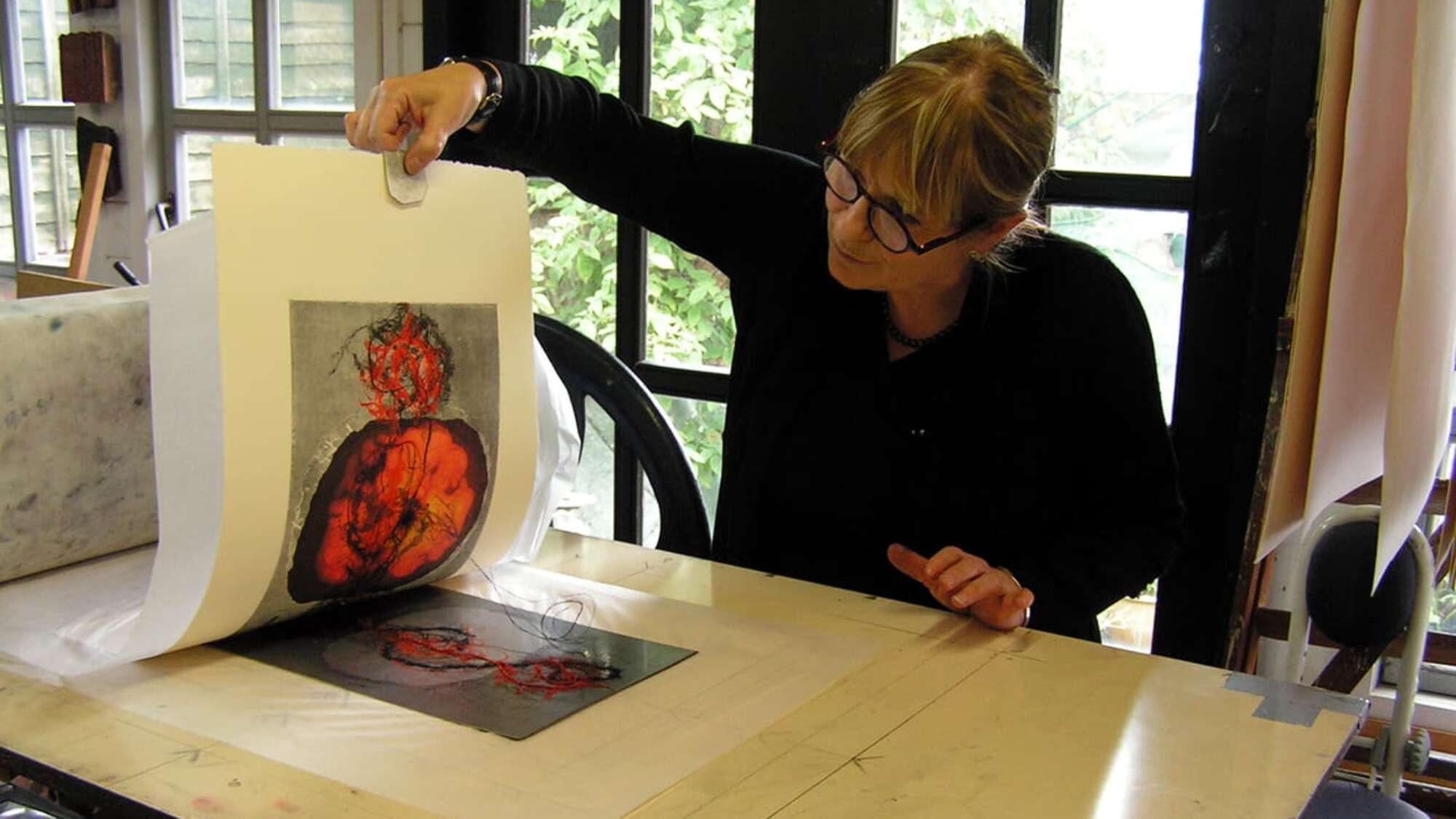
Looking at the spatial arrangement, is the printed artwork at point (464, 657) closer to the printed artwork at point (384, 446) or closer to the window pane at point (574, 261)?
the printed artwork at point (384, 446)

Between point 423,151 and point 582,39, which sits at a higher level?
point 582,39

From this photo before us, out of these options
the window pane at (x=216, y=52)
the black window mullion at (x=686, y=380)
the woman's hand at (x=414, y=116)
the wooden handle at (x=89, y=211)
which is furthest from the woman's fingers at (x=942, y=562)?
the window pane at (x=216, y=52)

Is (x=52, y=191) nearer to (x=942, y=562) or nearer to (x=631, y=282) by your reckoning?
(x=631, y=282)

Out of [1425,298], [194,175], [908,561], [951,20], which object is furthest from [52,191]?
[1425,298]

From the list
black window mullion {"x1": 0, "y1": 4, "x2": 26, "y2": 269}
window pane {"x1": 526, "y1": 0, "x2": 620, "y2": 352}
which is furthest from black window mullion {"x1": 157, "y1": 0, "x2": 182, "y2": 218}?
window pane {"x1": 526, "y1": 0, "x2": 620, "y2": 352}

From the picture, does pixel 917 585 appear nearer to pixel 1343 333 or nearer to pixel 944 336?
pixel 944 336

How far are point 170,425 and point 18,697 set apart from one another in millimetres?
192

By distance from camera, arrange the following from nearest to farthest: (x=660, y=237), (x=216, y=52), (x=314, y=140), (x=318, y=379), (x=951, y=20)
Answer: (x=318, y=379) → (x=951, y=20) → (x=660, y=237) → (x=314, y=140) → (x=216, y=52)

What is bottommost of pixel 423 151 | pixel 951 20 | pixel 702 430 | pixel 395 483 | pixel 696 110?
pixel 702 430

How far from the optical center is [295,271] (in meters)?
0.86

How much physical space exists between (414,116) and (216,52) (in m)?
1.79

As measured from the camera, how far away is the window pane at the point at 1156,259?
1.46 meters

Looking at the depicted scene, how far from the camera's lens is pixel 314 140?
2350mm

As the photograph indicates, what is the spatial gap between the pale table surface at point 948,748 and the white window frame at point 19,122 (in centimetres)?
241
